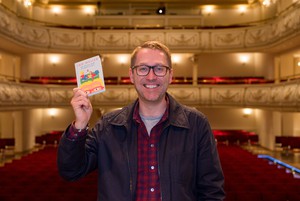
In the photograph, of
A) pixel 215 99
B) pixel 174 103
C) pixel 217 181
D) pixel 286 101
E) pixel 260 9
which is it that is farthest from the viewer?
pixel 260 9

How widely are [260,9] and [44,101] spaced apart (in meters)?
13.4

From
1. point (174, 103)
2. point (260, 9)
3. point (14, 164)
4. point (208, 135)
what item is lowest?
point (14, 164)

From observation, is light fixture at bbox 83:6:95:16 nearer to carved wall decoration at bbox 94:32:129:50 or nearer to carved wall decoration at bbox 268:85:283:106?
carved wall decoration at bbox 94:32:129:50

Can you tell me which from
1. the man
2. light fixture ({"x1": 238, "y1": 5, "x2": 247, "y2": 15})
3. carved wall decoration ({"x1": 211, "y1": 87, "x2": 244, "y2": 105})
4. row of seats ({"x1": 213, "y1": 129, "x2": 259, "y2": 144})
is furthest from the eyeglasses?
light fixture ({"x1": 238, "y1": 5, "x2": 247, "y2": 15})

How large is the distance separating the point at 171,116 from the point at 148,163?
1.07 ft

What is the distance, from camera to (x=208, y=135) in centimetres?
214

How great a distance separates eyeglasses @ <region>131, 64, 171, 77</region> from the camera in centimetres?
210

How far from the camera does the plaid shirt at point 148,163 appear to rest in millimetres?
2041

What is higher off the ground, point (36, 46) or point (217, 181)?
point (36, 46)

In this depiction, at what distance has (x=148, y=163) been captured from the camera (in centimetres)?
208

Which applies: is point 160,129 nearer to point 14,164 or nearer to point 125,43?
point 14,164

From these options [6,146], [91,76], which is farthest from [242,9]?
[91,76]

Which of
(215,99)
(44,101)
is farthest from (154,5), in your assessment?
(44,101)

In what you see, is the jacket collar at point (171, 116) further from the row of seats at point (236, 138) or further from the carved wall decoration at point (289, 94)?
the row of seats at point (236, 138)
